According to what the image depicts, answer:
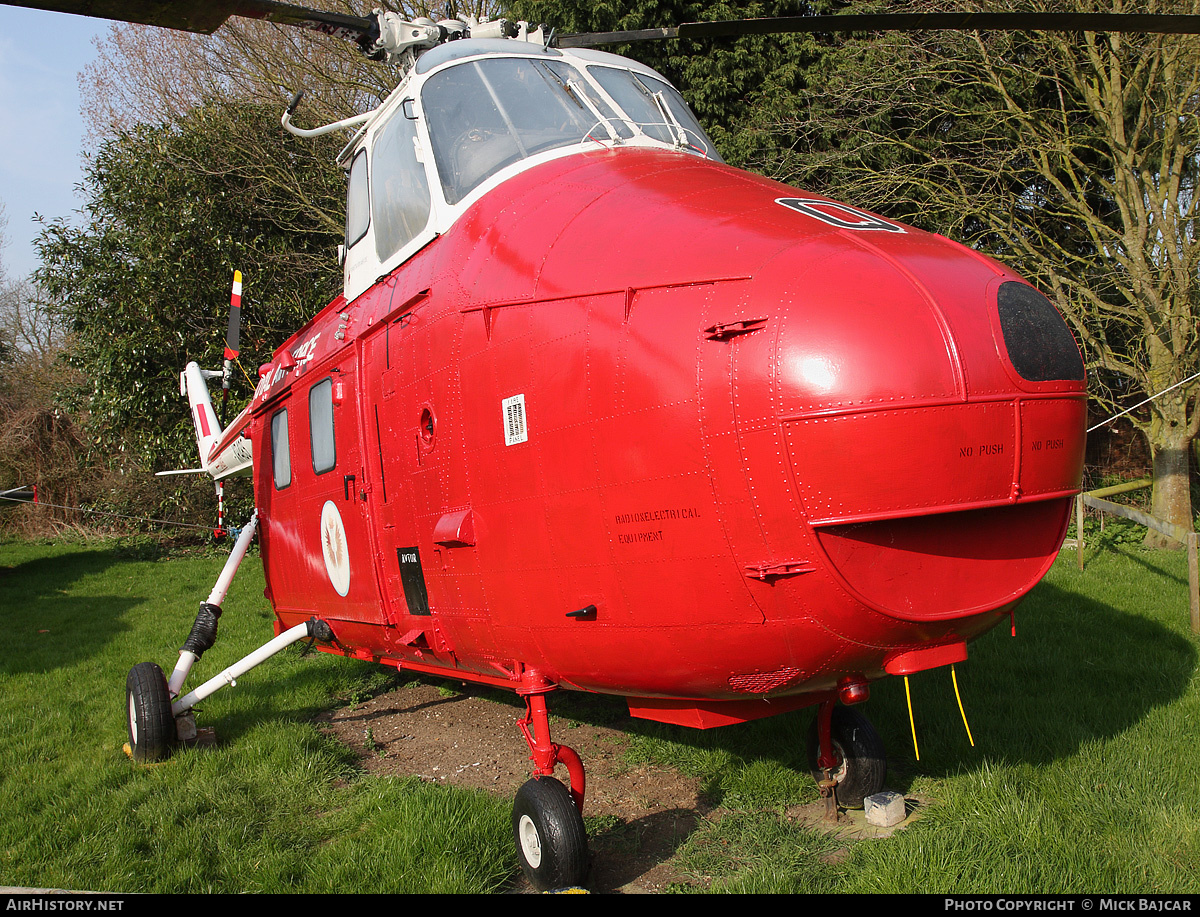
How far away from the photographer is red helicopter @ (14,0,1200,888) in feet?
9.48

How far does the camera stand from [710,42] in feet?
48.4

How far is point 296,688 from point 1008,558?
6500 mm

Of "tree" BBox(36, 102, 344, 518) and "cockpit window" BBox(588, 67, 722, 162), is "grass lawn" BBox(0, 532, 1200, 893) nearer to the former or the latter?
"cockpit window" BBox(588, 67, 722, 162)

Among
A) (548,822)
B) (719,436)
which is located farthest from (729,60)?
(548,822)

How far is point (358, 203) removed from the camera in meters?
5.97

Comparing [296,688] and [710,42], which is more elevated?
[710,42]

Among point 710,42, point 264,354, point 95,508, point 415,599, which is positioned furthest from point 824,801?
point 95,508

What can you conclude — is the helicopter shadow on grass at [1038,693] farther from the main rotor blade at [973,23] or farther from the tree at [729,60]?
the tree at [729,60]

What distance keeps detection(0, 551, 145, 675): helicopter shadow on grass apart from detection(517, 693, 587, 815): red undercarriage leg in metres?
7.39

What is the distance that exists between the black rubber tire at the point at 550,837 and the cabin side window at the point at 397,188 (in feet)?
10.4

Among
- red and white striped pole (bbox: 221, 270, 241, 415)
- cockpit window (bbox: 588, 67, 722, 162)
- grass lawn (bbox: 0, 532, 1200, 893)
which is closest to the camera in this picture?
grass lawn (bbox: 0, 532, 1200, 893)

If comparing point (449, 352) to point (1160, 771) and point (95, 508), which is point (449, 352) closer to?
point (1160, 771)

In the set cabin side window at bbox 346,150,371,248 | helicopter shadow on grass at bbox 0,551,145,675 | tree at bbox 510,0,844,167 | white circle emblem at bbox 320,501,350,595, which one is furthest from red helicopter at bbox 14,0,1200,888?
tree at bbox 510,0,844,167

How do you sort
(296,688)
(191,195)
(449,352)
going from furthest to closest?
1. (191,195)
2. (296,688)
3. (449,352)
